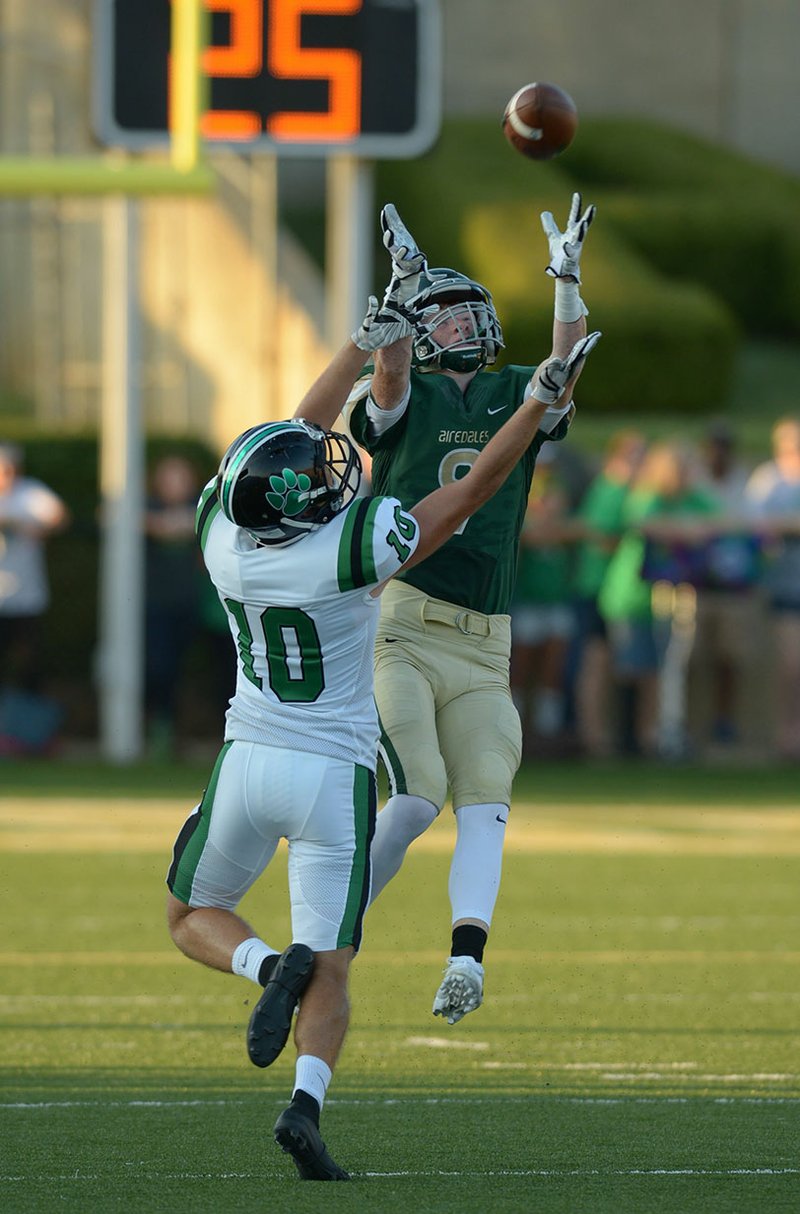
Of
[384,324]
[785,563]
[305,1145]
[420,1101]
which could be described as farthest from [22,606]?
[305,1145]

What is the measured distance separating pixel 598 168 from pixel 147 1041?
21881mm

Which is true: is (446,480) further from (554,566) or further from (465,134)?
(465,134)

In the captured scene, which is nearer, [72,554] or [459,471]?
[459,471]

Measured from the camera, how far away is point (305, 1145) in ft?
15.7

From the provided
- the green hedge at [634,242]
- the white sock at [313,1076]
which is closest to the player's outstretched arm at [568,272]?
the white sock at [313,1076]

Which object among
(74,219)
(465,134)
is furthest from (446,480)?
(465,134)

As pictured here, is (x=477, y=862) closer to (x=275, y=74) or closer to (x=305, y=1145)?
(x=305, y=1145)

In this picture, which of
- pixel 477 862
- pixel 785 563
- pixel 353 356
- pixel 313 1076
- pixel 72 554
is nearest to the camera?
pixel 313 1076

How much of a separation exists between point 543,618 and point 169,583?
225cm

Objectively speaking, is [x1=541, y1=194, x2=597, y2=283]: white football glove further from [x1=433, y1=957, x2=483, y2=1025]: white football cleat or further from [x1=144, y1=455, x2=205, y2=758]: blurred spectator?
[x1=144, y1=455, x2=205, y2=758]: blurred spectator

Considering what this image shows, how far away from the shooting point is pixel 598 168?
27344 mm

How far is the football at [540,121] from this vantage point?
616 cm

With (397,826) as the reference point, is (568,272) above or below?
above

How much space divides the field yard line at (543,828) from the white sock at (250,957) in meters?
5.40
